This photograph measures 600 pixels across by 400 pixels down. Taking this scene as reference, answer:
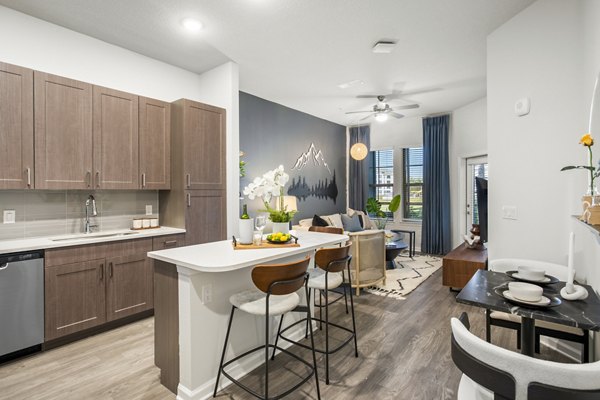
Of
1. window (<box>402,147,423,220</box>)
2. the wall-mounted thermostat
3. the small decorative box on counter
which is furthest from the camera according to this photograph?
window (<box>402,147,423,220</box>)

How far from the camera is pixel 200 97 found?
4.25 meters

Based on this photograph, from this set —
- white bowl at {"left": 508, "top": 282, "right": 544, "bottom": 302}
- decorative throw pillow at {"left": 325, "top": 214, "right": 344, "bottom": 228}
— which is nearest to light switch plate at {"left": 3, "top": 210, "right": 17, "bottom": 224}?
white bowl at {"left": 508, "top": 282, "right": 544, "bottom": 302}

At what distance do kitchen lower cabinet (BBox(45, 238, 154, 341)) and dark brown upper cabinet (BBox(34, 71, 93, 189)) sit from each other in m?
0.68

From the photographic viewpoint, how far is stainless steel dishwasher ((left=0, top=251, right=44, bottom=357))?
2.37m

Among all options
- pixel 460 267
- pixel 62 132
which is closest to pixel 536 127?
pixel 460 267

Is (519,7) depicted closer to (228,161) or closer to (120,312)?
(228,161)

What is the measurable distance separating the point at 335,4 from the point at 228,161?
211cm

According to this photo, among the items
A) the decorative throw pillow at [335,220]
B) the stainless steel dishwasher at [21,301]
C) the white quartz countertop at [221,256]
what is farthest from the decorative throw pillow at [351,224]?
the stainless steel dishwasher at [21,301]

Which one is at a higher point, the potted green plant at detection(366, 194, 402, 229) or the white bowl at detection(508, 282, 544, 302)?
the potted green plant at detection(366, 194, 402, 229)

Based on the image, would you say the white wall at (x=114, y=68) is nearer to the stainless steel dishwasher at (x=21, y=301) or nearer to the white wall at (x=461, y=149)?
the stainless steel dishwasher at (x=21, y=301)

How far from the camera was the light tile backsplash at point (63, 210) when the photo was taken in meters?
2.84

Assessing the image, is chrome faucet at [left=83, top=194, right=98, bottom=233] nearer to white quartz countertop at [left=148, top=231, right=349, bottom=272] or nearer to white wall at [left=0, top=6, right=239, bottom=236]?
white wall at [left=0, top=6, right=239, bottom=236]

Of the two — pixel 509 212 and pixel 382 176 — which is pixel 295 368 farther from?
pixel 382 176

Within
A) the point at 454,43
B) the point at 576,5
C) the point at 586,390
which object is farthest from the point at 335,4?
the point at 586,390
